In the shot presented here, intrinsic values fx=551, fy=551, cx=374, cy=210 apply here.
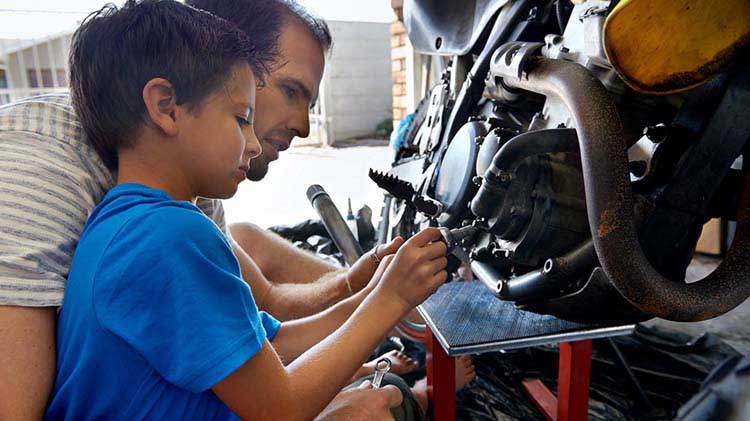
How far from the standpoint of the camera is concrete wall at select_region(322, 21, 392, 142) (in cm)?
818

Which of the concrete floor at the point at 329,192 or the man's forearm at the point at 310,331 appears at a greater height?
the man's forearm at the point at 310,331

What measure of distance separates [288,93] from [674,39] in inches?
27.8

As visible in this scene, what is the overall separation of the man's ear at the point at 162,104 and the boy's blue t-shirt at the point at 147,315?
84mm

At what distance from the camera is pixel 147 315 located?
61 centimetres

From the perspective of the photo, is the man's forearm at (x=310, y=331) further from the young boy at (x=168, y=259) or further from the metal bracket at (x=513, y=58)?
the metal bracket at (x=513, y=58)

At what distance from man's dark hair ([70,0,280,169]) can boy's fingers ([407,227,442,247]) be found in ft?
1.20

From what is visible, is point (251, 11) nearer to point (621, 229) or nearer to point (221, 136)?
point (221, 136)

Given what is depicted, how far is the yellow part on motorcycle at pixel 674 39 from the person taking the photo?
58cm

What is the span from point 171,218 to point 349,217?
5.93ft

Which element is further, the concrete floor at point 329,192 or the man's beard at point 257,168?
the concrete floor at point 329,192

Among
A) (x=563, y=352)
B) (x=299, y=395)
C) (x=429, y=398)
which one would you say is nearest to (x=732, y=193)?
(x=563, y=352)

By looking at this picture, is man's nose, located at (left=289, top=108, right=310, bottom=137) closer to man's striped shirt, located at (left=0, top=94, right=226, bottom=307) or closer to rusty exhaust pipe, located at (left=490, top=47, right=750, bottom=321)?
man's striped shirt, located at (left=0, top=94, right=226, bottom=307)

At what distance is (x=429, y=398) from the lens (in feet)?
4.31

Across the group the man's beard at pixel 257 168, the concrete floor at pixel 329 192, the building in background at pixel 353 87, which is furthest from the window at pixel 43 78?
the man's beard at pixel 257 168
